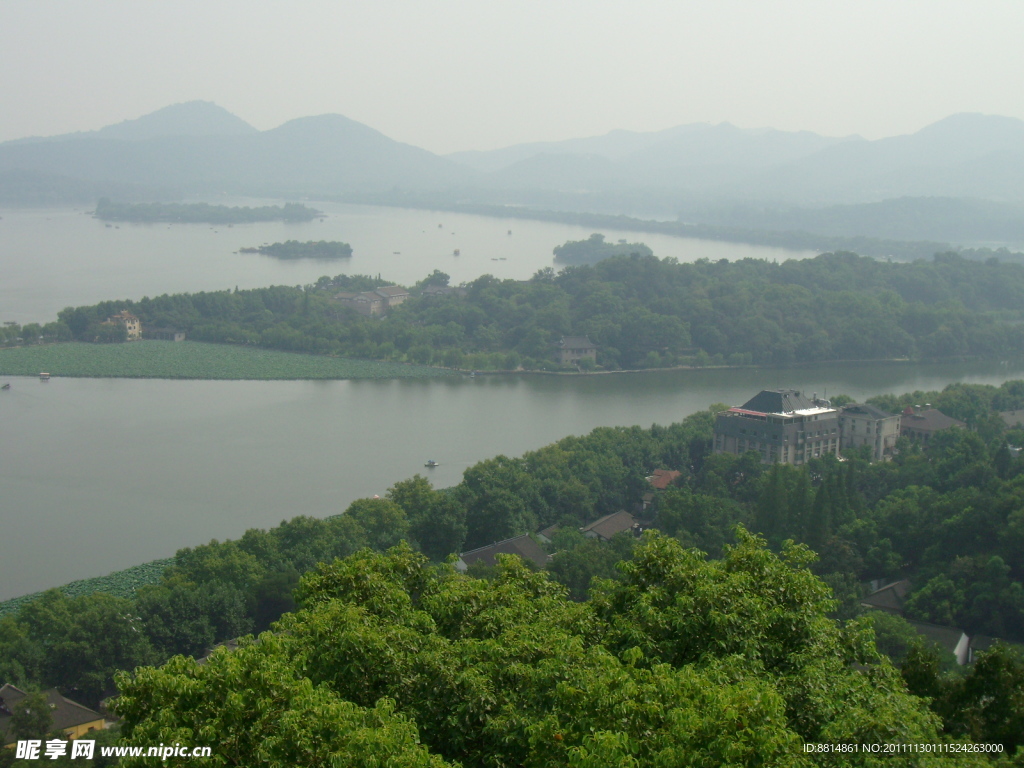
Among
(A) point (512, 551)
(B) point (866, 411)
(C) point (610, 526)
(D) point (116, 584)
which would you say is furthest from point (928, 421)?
(D) point (116, 584)

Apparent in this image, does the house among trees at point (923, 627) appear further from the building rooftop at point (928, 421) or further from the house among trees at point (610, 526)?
the building rooftop at point (928, 421)

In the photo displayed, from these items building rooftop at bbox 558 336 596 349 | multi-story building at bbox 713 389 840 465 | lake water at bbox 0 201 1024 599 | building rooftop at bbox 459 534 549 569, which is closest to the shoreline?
lake water at bbox 0 201 1024 599

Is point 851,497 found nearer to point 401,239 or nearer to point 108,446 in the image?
point 108,446

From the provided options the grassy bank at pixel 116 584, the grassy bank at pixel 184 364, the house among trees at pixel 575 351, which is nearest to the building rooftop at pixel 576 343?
the house among trees at pixel 575 351

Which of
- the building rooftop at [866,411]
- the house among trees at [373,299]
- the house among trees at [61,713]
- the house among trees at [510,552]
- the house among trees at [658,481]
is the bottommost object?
the house among trees at [61,713]

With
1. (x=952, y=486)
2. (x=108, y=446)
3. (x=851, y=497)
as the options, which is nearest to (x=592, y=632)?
(x=851, y=497)

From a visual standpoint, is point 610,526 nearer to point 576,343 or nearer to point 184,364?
point 576,343
